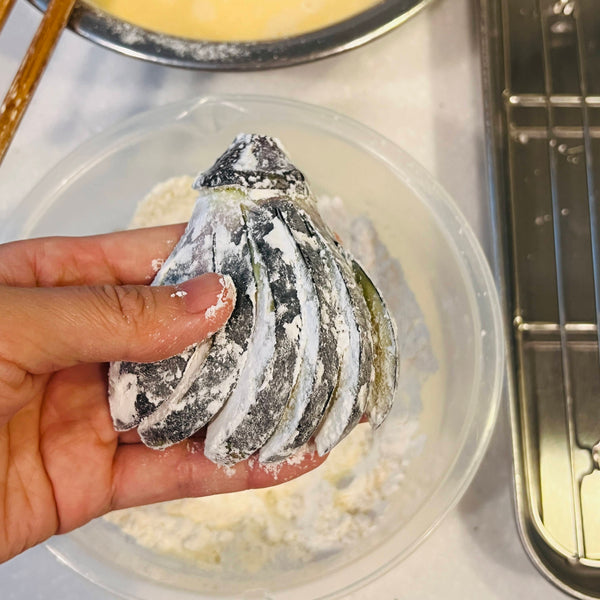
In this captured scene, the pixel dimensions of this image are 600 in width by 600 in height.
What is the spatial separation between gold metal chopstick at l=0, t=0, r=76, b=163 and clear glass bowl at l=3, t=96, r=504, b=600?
0.49ft

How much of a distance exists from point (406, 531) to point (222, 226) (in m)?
0.55

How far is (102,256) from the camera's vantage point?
0.88m

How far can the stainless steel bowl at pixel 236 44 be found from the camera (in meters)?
0.87

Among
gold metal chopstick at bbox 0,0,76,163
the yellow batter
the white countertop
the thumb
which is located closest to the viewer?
the thumb

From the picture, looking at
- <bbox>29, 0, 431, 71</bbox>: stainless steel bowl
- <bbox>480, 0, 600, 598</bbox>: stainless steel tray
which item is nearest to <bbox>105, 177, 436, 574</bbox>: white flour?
<bbox>480, 0, 600, 598</bbox>: stainless steel tray

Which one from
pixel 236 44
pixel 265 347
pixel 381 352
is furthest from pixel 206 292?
pixel 236 44

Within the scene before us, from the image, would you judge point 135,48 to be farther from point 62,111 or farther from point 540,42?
point 540,42

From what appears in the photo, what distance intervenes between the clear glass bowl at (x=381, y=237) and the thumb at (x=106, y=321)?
408mm

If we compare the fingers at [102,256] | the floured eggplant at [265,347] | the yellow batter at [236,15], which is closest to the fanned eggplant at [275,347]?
the floured eggplant at [265,347]

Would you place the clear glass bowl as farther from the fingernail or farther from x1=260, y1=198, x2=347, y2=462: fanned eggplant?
the fingernail

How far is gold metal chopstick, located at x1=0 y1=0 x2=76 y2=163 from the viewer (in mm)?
874

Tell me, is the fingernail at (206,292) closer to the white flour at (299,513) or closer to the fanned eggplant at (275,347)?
the fanned eggplant at (275,347)

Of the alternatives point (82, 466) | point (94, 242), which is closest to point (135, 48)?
point (94, 242)

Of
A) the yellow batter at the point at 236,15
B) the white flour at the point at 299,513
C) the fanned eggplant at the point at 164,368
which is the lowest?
the white flour at the point at 299,513
